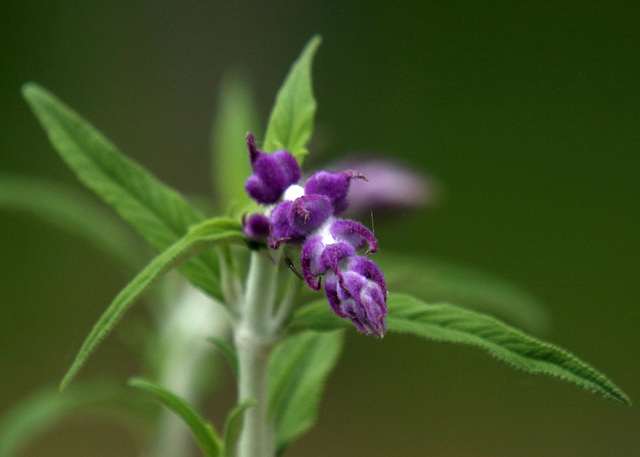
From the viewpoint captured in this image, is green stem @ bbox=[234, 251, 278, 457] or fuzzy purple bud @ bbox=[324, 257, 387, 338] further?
green stem @ bbox=[234, 251, 278, 457]

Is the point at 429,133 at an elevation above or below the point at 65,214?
above

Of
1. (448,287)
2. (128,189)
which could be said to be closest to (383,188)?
(448,287)

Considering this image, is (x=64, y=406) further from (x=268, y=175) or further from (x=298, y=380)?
(x=268, y=175)

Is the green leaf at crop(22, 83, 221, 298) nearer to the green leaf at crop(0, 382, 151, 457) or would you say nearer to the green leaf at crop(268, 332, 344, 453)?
the green leaf at crop(268, 332, 344, 453)

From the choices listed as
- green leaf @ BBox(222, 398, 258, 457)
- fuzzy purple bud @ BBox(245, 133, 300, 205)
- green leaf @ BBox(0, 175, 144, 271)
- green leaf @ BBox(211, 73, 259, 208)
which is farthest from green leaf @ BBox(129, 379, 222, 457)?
green leaf @ BBox(0, 175, 144, 271)

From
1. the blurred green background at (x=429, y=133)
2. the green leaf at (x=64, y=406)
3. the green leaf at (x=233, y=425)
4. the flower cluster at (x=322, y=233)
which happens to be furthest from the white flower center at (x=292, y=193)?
the blurred green background at (x=429, y=133)

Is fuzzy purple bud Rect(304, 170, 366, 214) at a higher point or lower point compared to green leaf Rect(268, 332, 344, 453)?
higher

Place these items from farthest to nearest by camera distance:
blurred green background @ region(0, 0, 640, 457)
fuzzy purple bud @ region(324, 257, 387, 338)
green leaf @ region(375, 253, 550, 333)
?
1. blurred green background @ region(0, 0, 640, 457)
2. green leaf @ region(375, 253, 550, 333)
3. fuzzy purple bud @ region(324, 257, 387, 338)
